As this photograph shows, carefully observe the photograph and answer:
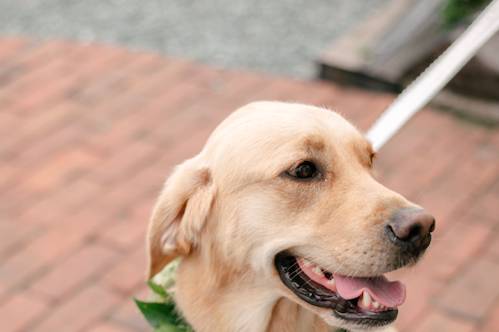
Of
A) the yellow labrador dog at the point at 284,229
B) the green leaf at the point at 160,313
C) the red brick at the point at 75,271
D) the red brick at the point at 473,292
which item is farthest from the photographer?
the red brick at the point at 75,271

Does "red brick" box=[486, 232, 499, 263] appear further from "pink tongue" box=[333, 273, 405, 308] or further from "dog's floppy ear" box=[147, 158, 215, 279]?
"dog's floppy ear" box=[147, 158, 215, 279]

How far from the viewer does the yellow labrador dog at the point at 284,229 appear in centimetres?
254

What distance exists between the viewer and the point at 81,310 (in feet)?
14.2

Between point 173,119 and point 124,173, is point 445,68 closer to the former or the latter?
point 124,173

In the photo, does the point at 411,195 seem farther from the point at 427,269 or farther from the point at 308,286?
the point at 308,286

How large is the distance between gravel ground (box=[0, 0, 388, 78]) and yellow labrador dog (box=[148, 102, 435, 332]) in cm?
373

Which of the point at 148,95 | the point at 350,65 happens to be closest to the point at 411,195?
the point at 350,65

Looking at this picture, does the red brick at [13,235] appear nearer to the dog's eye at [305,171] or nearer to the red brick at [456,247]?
the red brick at [456,247]

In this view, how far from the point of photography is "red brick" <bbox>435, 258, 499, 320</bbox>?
4.22 meters

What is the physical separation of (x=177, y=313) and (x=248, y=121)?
0.77 meters

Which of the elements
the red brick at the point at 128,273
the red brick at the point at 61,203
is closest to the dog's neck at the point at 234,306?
the red brick at the point at 128,273

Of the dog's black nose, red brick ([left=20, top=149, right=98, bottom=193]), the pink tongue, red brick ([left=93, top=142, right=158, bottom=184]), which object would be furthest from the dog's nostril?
red brick ([left=20, top=149, right=98, bottom=193])

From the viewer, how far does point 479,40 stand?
2.74m

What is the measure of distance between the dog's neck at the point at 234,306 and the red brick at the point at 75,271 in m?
1.83
